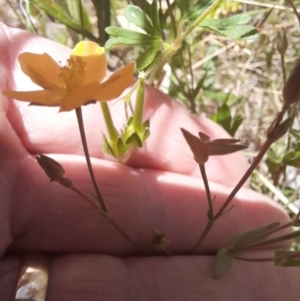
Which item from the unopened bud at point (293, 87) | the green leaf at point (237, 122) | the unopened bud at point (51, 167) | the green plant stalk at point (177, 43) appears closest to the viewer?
the unopened bud at point (293, 87)

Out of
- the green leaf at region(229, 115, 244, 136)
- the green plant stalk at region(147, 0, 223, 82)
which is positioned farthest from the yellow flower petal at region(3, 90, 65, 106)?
the green leaf at region(229, 115, 244, 136)

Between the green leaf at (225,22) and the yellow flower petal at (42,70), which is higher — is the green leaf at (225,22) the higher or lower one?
the lower one

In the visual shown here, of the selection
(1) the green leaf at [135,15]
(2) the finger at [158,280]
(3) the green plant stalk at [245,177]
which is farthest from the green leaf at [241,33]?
(2) the finger at [158,280]

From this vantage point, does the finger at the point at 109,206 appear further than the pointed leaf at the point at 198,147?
Yes

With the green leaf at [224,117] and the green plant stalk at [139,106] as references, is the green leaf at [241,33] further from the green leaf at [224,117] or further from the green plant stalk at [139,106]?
the green leaf at [224,117]

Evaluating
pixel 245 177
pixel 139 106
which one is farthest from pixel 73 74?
pixel 245 177

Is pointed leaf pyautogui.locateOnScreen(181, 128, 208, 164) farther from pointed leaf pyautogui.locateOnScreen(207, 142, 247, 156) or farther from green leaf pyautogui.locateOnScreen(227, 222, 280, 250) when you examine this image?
green leaf pyautogui.locateOnScreen(227, 222, 280, 250)

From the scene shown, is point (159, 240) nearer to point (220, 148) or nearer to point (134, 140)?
point (134, 140)
